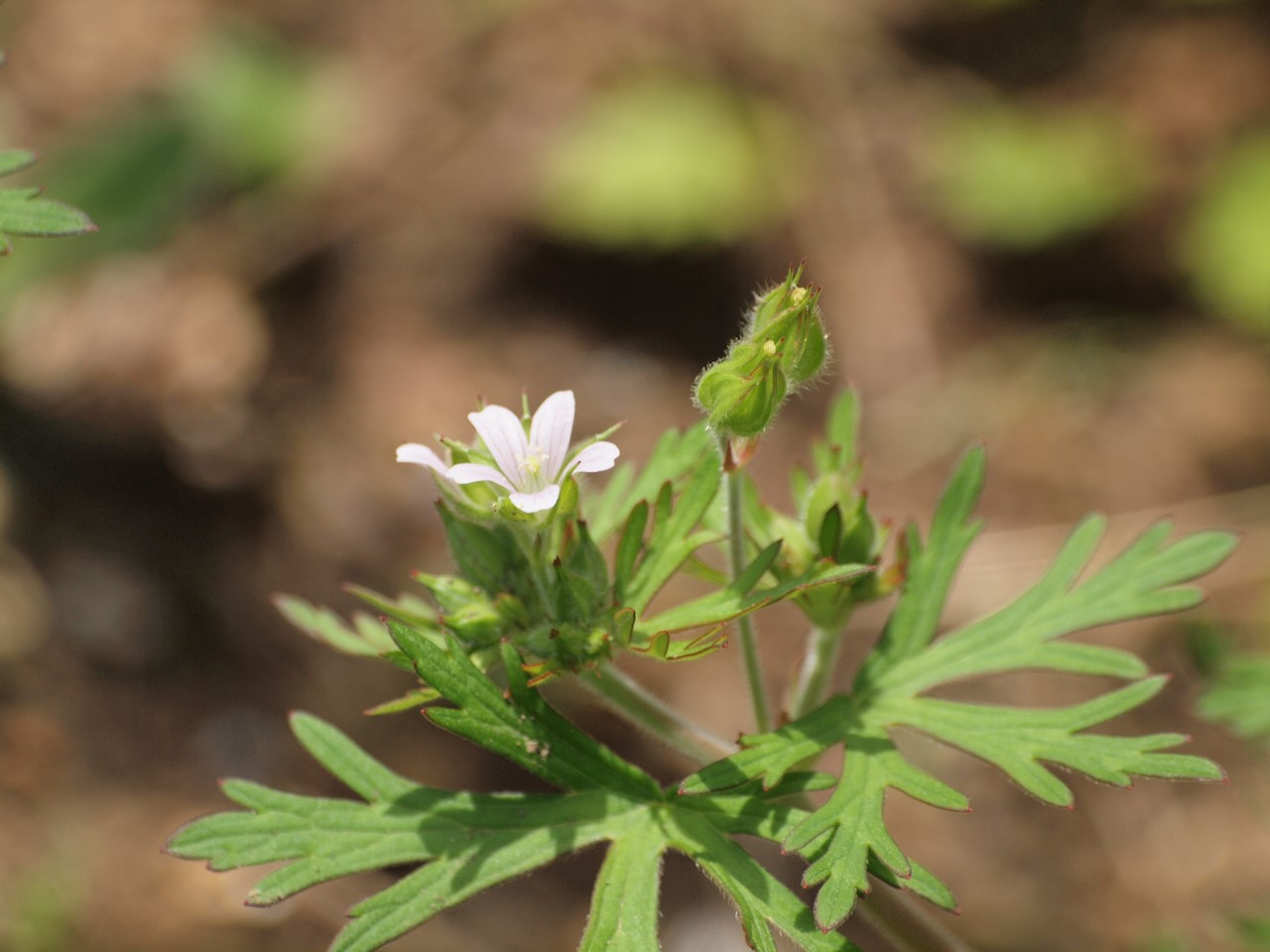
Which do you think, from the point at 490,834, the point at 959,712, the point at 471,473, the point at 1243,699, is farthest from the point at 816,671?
the point at 1243,699

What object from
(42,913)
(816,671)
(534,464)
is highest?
(42,913)

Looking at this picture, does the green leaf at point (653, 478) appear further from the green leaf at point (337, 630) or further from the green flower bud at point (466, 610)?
the green leaf at point (337, 630)

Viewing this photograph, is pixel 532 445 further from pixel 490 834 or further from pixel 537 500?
pixel 490 834

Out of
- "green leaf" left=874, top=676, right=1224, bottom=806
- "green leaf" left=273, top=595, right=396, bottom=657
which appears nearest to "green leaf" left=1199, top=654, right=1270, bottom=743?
"green leaf" left=874, top=676, right=1224, bottom=806

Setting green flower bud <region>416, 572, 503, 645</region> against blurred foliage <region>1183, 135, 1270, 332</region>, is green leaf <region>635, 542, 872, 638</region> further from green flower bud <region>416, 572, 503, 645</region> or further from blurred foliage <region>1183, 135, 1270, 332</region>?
blurred foliage <region>1183, 135, 1270, 332</region>

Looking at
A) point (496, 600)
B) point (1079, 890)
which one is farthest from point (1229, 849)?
point (496, 600)

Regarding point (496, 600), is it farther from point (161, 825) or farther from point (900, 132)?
point (900, 132)

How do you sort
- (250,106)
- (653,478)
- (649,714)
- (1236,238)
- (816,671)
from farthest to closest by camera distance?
(250,106) → (1236,238) → (816,671) → (653,478) → (649,714)
